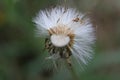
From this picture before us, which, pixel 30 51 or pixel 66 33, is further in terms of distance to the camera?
pixel 30 51

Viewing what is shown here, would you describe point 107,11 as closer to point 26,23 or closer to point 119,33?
point 119,33

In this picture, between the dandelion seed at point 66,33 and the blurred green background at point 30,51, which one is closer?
the dandelion seed at point 66,33

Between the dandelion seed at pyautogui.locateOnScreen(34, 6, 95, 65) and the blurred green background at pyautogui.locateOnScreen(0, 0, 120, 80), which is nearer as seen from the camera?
the dandelion seed at pyautogui.locateOnScreen(34, 6, 95, 65)

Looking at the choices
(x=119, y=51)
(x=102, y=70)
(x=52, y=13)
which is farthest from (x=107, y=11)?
(x=52, y=13)
